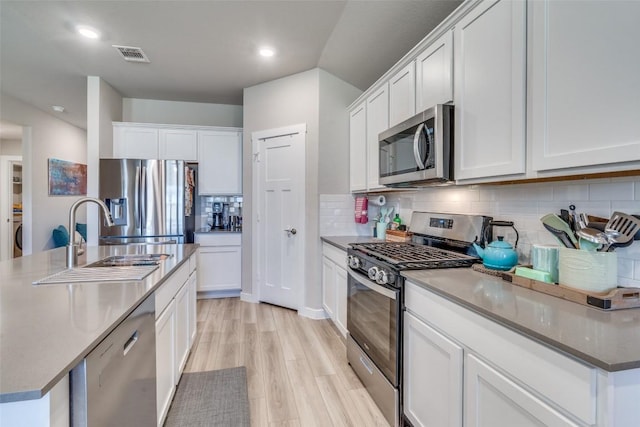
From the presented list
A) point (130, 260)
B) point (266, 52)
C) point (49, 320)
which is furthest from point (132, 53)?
point (49, 320)

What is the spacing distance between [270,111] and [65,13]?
77.1 inches

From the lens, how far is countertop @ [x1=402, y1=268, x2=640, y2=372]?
0.79 m

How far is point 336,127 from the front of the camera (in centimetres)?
354

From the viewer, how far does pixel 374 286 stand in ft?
6.37

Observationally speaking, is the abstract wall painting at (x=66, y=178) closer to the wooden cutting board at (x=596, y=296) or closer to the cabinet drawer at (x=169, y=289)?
the cabinet drawer at (x=169, y=289)

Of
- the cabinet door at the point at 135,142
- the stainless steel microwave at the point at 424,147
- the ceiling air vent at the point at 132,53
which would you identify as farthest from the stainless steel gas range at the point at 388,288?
the cabinet door at the point at 135,142

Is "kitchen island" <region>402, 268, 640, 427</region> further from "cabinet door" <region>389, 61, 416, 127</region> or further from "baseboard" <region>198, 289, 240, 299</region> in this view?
"baseboard" <region>198, 289, 240, 299</region>

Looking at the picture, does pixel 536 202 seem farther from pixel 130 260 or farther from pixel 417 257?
pixel 130 260

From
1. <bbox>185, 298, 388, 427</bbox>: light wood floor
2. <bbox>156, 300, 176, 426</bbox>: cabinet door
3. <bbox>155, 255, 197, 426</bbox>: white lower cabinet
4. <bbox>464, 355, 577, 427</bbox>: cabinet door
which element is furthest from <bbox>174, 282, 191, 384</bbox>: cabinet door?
<bbox>464, 355, 577, 427</bbox>: cabinet door

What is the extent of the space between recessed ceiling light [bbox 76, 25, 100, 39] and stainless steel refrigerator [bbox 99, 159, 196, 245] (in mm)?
1327

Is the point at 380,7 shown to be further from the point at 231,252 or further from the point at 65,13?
the point at 231,252

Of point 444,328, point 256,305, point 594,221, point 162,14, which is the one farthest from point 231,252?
point 594,221

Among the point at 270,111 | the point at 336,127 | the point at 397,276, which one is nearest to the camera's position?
the point at 397,276

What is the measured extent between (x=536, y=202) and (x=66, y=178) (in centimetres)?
752
